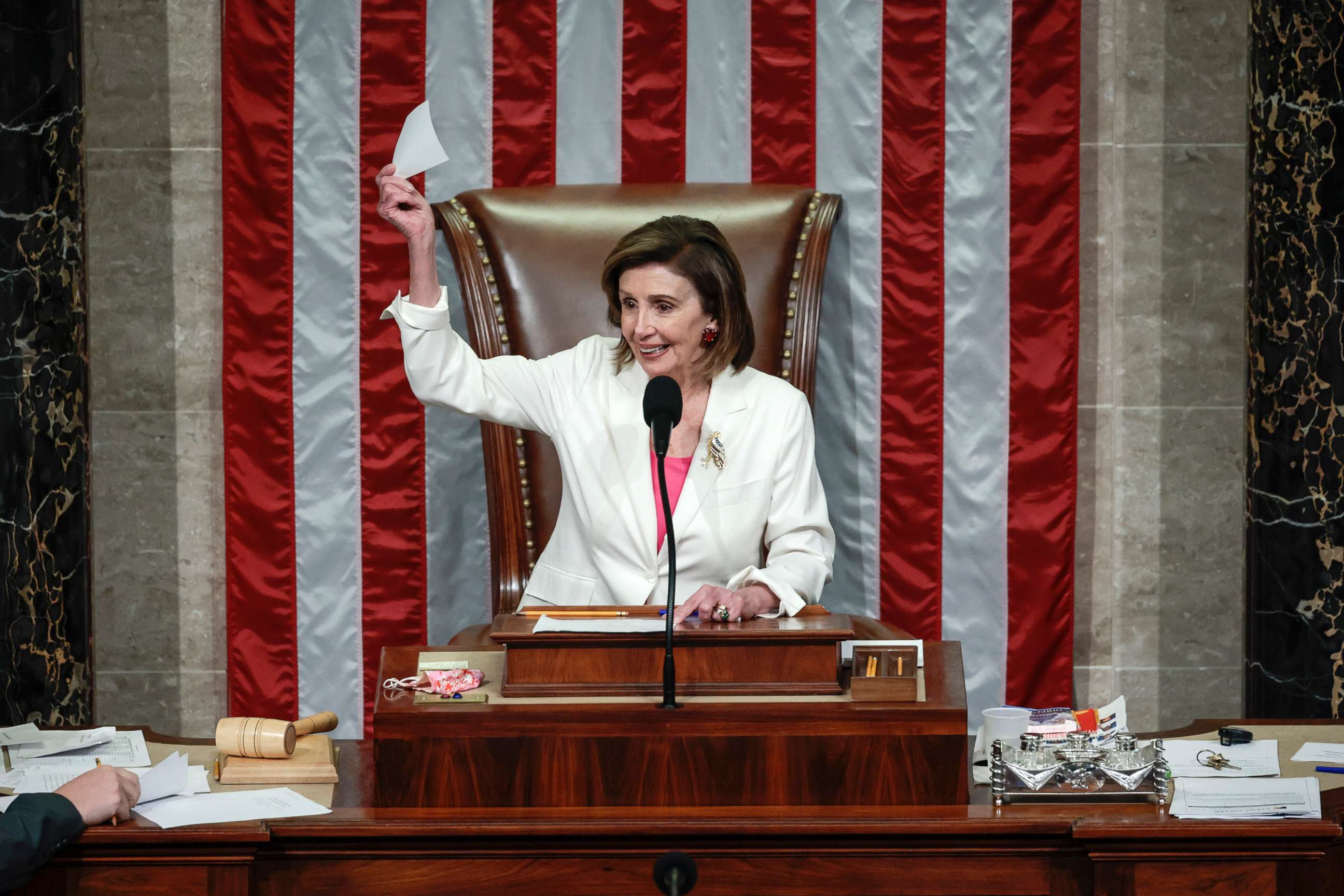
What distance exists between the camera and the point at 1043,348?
3.79 m

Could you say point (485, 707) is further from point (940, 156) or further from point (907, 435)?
point (940, 156)

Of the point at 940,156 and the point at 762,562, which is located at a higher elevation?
the point at 940,156

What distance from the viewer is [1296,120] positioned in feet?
11.9

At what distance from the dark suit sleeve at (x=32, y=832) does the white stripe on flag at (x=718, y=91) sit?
7.67 feet

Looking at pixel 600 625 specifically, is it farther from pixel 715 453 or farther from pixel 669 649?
pixel 715 453

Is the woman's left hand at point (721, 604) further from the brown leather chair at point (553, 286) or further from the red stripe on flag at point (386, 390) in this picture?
the red stripe on flag at point (386, 390)

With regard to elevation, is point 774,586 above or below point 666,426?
below

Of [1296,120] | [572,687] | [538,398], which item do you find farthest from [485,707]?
[1296,120]

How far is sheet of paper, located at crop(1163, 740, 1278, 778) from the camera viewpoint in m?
2.29

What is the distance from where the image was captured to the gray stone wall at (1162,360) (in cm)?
382

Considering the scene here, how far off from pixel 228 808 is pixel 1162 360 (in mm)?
2771

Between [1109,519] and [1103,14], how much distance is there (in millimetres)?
1365

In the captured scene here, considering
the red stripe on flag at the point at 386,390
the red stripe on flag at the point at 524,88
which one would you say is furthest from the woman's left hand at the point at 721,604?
the red stripe on flag at the point at 524,88

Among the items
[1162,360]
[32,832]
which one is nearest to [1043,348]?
[1162,360]
